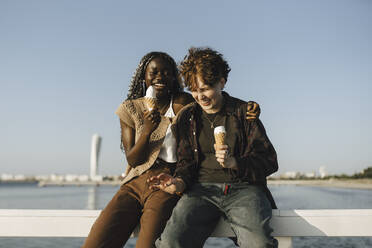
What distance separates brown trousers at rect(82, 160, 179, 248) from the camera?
2.30 meters

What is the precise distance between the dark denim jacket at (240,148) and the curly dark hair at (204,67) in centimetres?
21

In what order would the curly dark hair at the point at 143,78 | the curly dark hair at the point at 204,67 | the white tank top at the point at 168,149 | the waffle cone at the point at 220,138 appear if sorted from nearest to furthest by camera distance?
1. the waffle cone at the point at 220,138
2. the curly dark hair at the point at 204,67
3. the white tank top at the point at 168,149
4. the curly dark hair at the point at 143,78

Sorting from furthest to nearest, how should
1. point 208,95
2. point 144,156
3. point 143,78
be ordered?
point 143,78 < point 144,156 < point 208,95

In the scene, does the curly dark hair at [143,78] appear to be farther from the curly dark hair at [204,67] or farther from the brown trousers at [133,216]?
the brown trousers at [133,216]

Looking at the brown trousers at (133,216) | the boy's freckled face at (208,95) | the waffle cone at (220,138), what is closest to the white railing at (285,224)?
the brown trousers at (133,216)

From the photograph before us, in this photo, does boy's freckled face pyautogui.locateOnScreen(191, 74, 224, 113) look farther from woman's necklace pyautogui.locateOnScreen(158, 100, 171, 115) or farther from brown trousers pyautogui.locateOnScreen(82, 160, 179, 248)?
brown trousers pyautogui.locateOnScreen(82, 160, 179, 248)

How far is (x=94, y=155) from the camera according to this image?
107 metres

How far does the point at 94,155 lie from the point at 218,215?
109 m

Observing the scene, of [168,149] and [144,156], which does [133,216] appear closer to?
[144,156]

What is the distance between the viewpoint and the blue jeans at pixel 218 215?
2.13 meters

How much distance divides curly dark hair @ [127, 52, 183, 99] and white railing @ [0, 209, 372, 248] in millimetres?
1366

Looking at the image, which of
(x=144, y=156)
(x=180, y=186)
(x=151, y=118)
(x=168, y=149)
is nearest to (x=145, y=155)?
(x=144, y=156)

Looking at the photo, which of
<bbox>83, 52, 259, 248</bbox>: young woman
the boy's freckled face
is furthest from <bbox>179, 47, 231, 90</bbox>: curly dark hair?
<bbox>83, 52, 259, 248</bbox>: young woman

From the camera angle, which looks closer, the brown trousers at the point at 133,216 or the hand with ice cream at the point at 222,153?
the hand with ice cream at the point at 222,153
